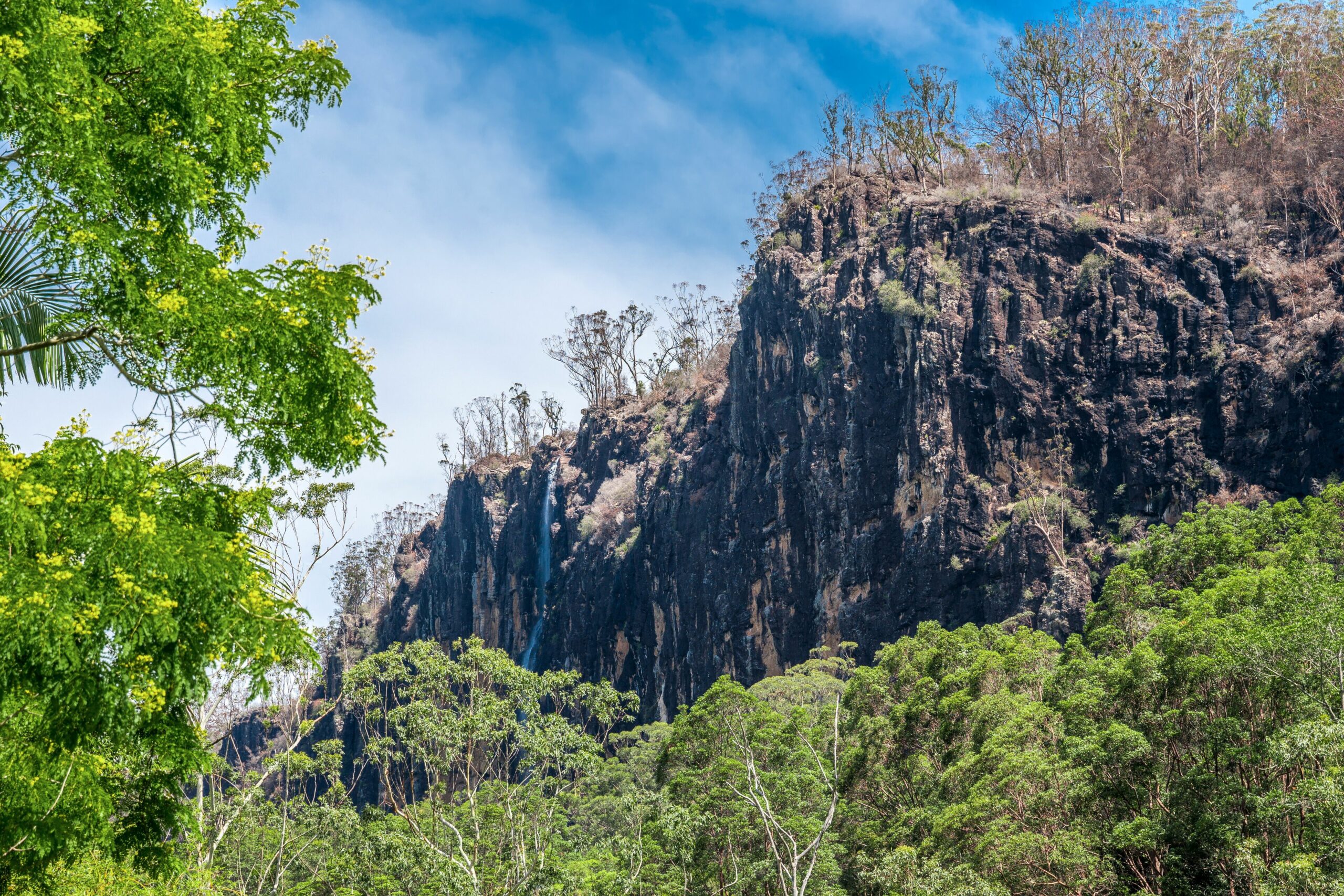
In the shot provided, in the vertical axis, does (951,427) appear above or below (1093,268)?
below

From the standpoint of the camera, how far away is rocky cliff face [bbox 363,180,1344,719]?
36.1 metres

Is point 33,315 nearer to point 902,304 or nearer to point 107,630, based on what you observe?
point 107,630

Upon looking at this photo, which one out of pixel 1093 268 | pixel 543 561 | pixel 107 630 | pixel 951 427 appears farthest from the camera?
pixel 543 561

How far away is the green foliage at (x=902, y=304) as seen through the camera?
42062 mm

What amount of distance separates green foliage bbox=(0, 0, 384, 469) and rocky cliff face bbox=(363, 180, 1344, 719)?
32822 millimetres

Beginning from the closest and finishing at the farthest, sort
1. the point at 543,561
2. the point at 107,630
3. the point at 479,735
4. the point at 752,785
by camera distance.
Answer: the point at 107,630 < the point at 479,735 < the point at 752,785 < the point at 543,561

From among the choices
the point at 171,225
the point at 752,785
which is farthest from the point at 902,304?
the point at 171,225

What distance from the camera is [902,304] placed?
1674 inches

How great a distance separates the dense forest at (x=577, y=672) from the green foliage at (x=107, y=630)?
2 cm

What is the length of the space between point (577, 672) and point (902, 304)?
26.0 metres

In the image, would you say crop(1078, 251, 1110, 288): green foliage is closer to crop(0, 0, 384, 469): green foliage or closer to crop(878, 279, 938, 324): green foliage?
crop(878, 279, 938, 324): green foliage

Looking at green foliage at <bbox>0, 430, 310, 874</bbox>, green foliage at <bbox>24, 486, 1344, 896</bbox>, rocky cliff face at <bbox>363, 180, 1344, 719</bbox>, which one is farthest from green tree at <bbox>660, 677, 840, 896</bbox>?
green foliage at <bbox>0, 430, 310, 874</bbox>

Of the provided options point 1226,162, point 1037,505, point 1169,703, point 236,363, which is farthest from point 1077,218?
point 236,363

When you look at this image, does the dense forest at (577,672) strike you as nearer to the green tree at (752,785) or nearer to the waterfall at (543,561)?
the green tree at (752,785)
